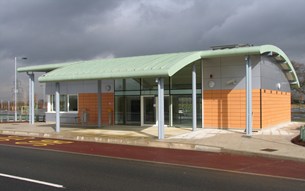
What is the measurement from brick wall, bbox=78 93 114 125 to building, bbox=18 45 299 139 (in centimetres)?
7

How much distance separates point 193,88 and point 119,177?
12223mm

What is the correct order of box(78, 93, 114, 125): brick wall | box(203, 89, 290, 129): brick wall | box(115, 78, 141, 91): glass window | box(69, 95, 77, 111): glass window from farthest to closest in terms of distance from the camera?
box(69, 95, 77, 111): glass window
box(78, 93, 114, 125): brick wall
box(115, 78, 141, 91): glass window
box(203, 89, 290, 129): brick wall

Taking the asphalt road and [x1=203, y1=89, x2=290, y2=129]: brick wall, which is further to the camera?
[x1=203, y1=89, x2=290, y2=129]: brick wall

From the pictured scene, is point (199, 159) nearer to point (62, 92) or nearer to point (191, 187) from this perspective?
point (191, 187)

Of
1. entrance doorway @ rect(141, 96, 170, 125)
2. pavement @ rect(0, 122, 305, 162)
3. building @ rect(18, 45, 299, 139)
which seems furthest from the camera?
entrance doorway @ rect(141, 96, 170, 125)

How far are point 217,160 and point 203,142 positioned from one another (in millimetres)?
3815

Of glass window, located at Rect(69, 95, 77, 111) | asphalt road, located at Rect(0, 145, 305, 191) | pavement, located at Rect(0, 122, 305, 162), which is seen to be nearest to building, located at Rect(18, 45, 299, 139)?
pavement, located at Rect(0, 122, 305, 162)

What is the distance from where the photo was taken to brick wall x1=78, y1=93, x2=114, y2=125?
88.9ft

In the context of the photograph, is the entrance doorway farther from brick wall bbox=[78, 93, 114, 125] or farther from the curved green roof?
the curved green roof

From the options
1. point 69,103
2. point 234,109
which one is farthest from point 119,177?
point 69,103

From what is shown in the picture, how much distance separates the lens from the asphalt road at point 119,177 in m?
7.95

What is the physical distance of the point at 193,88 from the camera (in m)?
20.6

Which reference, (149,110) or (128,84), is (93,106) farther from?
(149,110)

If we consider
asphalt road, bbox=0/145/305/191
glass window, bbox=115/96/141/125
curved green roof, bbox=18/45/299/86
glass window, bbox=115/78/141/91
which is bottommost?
asphalt road, bbox=0/145/305/191
